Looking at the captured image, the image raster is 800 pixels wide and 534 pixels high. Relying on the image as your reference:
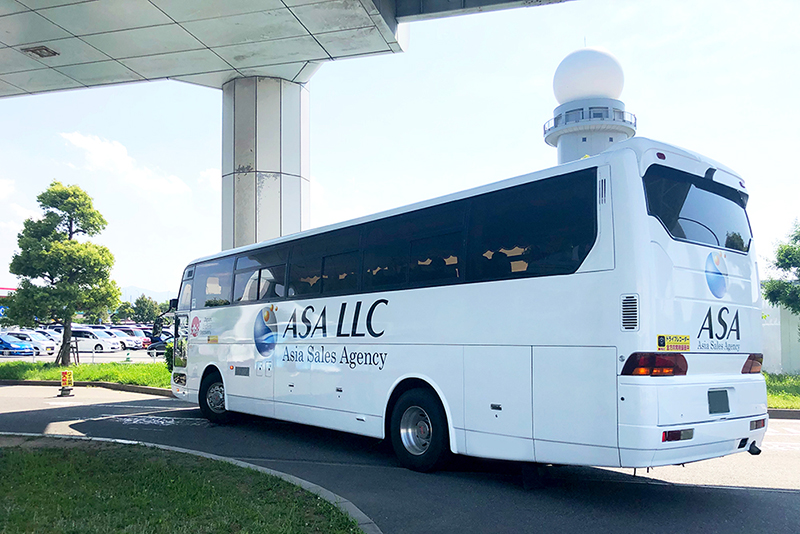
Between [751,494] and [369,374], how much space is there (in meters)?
4.81

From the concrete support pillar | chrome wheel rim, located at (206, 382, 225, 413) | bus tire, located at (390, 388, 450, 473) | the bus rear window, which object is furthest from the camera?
the concrete support pillar

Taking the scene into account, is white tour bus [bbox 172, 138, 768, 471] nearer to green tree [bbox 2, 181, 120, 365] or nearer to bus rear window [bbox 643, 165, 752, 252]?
bus rear window [bbox 643, 165, 752, 252]

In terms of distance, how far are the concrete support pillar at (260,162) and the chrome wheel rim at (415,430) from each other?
11681mm

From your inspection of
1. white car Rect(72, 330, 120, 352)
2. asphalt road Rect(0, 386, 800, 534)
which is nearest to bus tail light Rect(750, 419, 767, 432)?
asphalt road Rect(0, 386, 800, 534)

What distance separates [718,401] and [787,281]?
54.2 feet

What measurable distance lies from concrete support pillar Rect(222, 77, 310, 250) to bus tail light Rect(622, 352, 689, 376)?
1447cm

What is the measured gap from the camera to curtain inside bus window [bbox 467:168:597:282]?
6.43 meters

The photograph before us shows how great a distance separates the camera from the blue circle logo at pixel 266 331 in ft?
36.8

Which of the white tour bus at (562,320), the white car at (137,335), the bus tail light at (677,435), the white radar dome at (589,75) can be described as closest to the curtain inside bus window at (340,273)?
the white tour bus at (562,320)

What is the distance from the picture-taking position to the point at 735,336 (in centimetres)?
667

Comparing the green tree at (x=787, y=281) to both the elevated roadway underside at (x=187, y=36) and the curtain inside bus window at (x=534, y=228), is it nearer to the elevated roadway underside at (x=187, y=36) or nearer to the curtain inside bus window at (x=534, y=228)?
the elevated roadway underside at (x=187, y=36)

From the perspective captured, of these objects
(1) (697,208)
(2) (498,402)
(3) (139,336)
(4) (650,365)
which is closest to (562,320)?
(4) (650,365)

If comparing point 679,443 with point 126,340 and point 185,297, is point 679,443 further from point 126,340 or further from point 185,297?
point 126,340

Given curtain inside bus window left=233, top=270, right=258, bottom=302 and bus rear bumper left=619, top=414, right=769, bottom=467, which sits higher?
curtain inside bus window left=233, top=270, right=258, bottom=302
